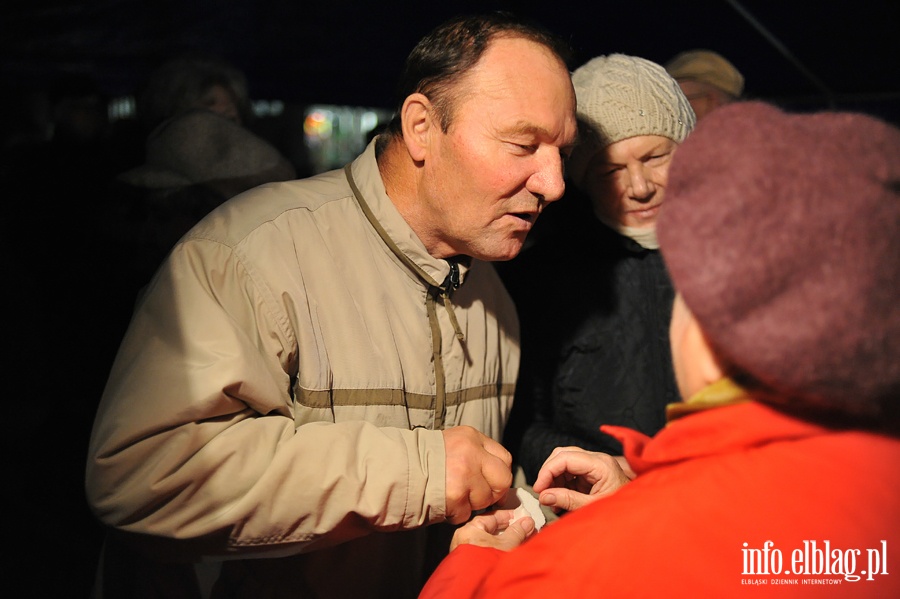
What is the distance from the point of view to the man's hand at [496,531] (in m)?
1.26

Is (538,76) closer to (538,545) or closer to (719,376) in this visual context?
(719,376)

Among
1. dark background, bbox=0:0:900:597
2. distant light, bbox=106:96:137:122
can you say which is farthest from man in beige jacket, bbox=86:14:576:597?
distant light, bbox=106:96:137:122

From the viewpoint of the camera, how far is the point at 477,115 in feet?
5.14

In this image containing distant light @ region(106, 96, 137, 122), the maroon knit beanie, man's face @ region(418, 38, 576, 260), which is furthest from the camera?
distant light @ region(106, 96, 137, 122)

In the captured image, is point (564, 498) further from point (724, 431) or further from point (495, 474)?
point (724, 431)

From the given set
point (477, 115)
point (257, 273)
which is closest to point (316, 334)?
point (257, 273)

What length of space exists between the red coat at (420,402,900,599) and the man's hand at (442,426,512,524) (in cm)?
45

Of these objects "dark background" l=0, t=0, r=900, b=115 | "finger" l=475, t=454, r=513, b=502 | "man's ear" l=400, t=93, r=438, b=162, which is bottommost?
"finger" l=475, t=454, r=513, b=502

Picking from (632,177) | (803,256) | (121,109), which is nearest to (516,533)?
(803,256)

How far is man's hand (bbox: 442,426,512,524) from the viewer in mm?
1377

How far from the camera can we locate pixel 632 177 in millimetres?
2037

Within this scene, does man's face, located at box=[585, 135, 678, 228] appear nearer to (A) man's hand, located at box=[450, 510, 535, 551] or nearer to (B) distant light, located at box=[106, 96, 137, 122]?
(A) man's hand, located at box=[450, 510, 535, 551]

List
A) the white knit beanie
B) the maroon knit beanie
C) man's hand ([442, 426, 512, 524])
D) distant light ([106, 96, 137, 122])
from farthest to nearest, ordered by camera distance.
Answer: distant light ([106, 96, 137, 122])
the white knit beanie
man's hand ([442, 426, 512, 524])
the maroon knit beanie

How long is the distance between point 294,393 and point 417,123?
→ 636mm
